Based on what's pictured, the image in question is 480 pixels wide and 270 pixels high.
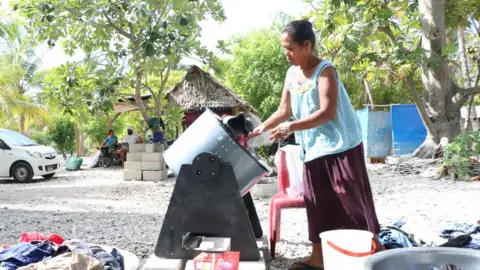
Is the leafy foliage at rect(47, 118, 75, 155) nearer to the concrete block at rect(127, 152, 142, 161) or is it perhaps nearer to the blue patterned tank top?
the concrete block at rect(127, 152, 142, 161)

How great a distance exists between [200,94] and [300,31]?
1365 centimetres

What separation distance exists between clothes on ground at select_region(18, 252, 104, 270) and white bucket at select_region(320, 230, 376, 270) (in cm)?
107

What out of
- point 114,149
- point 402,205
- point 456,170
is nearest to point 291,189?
point 402,205

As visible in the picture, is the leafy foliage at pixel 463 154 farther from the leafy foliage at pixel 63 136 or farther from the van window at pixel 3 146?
the leafy foliage at pixel 63 136

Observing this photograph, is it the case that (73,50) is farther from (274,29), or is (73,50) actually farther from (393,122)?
(274,29)

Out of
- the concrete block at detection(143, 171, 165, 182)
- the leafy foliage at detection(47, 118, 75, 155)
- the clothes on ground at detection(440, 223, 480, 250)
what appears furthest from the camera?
the leafy foliage at detection(47, 118, 75, 155)

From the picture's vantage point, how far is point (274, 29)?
93.5 feet

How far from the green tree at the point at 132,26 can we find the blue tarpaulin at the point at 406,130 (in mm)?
7653

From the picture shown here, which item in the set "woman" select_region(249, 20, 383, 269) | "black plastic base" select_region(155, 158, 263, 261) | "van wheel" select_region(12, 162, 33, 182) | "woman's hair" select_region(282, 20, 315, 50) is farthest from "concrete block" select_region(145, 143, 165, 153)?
"black plastic base" select_region(155, 158, 263, 261)

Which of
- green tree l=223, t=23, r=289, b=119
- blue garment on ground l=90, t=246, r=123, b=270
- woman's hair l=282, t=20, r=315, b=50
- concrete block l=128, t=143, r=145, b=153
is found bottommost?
blue garment on ground l=90, t=246, r=123, b=270

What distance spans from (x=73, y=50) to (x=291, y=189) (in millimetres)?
8226

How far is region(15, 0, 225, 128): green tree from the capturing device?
839cm

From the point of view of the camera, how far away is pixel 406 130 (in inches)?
584

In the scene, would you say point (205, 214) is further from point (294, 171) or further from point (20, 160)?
point (20, 160)
